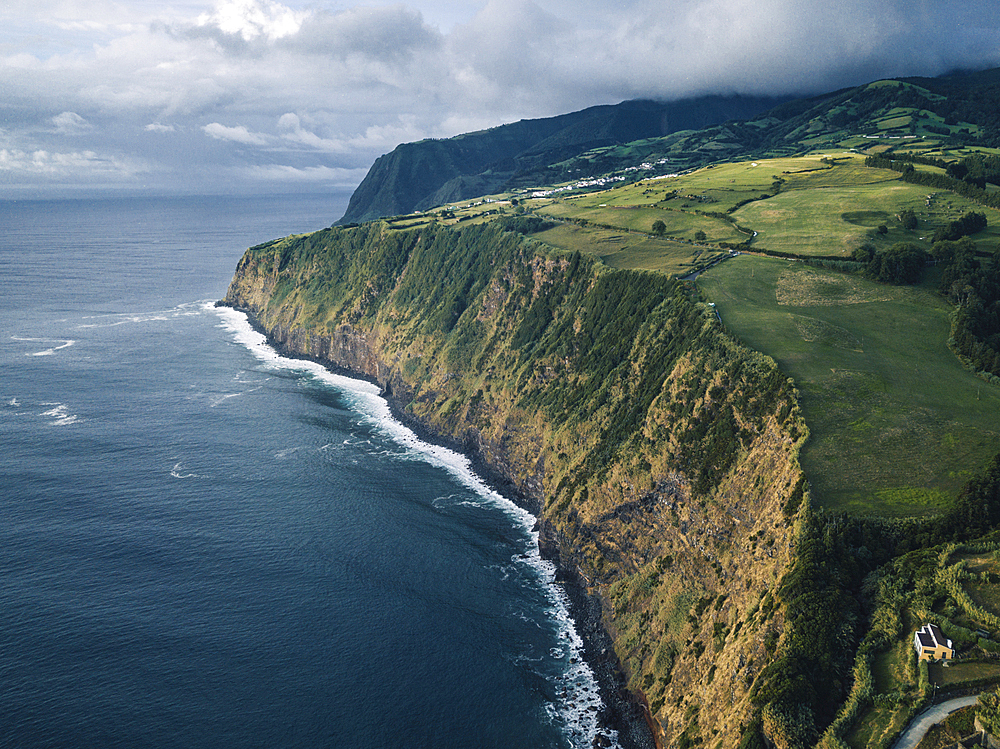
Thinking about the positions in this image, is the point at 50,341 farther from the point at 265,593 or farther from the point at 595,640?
the point at 595,640

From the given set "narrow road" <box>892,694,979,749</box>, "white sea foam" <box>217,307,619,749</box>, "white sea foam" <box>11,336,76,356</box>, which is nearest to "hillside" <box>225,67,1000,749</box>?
"narrow road" <box>892,694,979,749</box>

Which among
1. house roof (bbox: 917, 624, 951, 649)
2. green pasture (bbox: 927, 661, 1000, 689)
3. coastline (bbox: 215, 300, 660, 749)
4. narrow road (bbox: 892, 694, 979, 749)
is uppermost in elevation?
house roof (bbox: 917, 624, 951, 649)

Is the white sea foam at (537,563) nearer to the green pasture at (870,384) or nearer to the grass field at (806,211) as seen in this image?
the green pasture at (870,384)

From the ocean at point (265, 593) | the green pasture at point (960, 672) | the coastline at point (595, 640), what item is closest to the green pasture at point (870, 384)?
the green pasture at point (960, 672)

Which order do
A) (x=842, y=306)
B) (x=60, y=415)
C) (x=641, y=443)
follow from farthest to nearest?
(x=60, y=415)
(x=842, y=306)
(x=641, y=443)

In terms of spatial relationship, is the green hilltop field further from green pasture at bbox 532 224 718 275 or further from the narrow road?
the narrow road

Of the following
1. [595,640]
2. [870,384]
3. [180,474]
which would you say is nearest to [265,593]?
[180,474]
